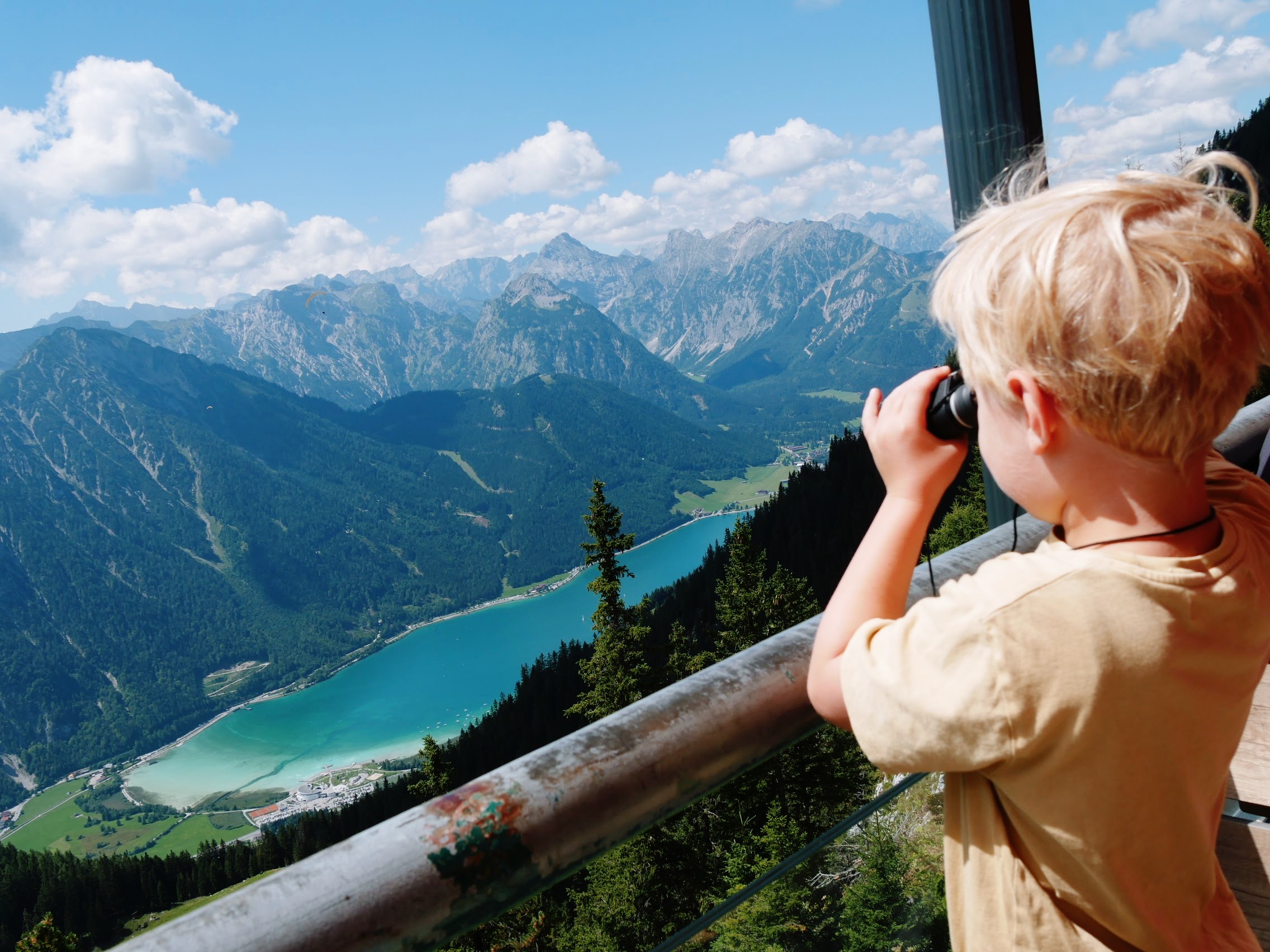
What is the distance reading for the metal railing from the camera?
71cm

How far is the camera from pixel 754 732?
3.57 ft

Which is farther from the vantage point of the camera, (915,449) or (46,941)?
(46,941)

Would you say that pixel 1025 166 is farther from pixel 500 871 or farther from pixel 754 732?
pixel 500 871

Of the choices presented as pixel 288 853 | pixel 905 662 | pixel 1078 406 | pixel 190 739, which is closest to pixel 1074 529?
pixel 1078 406

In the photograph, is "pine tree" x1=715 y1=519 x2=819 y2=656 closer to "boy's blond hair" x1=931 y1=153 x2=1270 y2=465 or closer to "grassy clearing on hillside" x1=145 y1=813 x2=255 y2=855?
"boy's blond hair" x1=931 y1=153 x2=1270 y2=465

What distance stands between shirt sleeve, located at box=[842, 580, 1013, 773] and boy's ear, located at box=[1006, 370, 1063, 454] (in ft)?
0.63

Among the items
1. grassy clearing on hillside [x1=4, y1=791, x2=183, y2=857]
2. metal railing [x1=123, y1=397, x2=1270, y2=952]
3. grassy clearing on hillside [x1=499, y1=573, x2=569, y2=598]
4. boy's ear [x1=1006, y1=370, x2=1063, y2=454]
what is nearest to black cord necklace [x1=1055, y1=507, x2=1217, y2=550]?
boy's ear [x1=1006, y1=370, x2=1063, y2=454]

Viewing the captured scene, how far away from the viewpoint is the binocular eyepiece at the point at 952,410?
105 centimetres

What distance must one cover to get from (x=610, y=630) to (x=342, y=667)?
514ft

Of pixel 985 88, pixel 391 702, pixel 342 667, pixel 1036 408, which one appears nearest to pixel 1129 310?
pixel 1036 408

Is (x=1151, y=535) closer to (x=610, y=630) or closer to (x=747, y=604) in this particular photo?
(x=610, y=630)

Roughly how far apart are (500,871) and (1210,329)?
2.83 ft

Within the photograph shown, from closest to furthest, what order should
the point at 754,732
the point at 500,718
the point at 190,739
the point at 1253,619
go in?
1. the point at 1253,619
2. the point at 754,732
3. the point at 500,718
4. the point at 190,739

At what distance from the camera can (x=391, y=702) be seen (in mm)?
136750
